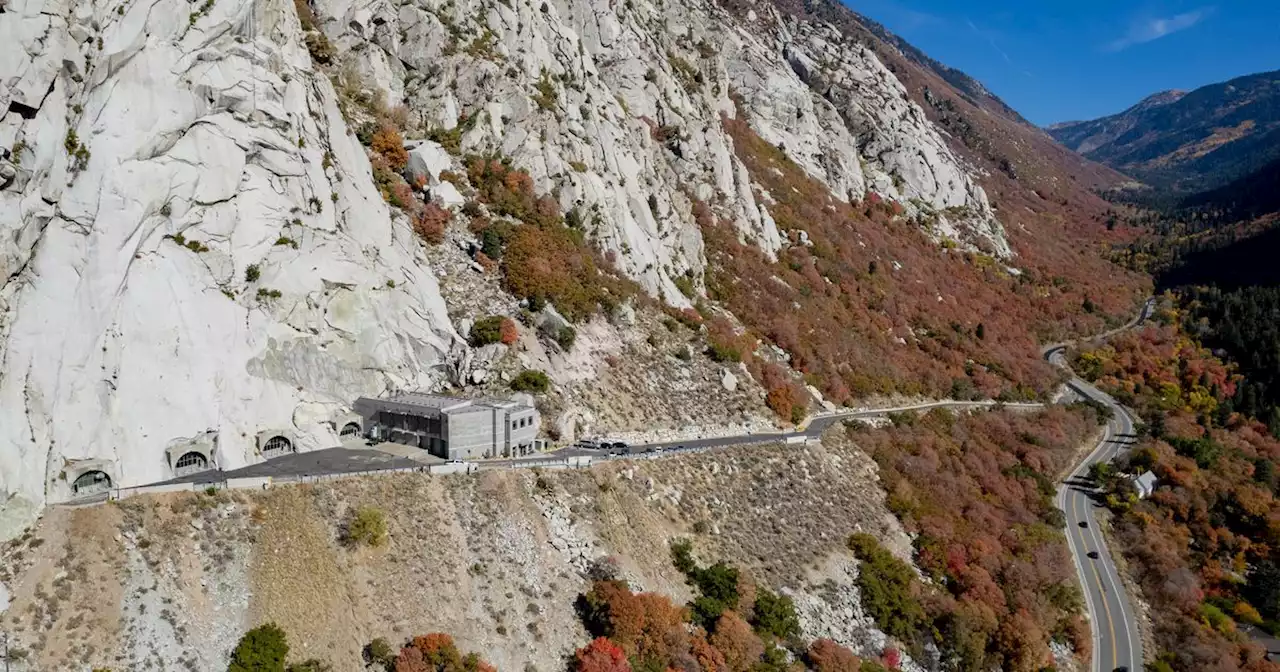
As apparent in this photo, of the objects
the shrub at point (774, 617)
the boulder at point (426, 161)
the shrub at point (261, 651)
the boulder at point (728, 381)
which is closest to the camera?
the shrub at point (261, 651)

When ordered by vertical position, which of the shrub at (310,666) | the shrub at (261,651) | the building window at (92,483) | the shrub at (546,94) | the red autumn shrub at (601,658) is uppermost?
the shrub at (546,94)

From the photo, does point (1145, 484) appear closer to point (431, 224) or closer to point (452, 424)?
point (452, 424)

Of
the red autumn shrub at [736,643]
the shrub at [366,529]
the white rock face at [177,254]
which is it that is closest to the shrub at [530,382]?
the white rock face at [177,254]

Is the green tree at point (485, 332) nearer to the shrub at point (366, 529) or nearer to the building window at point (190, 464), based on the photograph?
the shrub at point (366, 529)

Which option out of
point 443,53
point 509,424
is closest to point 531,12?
point 443,53

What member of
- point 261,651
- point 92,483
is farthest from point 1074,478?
point 92,483

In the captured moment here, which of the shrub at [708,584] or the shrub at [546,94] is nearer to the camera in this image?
the shrub at [708,584]

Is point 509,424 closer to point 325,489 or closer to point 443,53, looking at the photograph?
point 325,489
